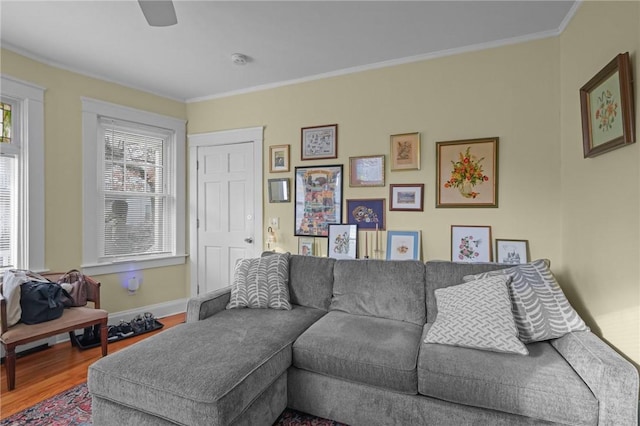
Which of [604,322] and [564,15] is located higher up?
[564,15]

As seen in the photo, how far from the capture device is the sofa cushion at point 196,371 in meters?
1.36

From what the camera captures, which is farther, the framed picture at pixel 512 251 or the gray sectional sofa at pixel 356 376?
the framed picture at pixel 512 251

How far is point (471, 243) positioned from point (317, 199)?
1.49m

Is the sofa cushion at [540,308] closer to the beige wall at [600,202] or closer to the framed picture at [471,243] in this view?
the beige wall at [600,202]

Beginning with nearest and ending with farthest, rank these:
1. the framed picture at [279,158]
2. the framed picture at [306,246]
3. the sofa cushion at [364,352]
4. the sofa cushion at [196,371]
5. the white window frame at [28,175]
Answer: the sofa cushion at [196,371]
the sofa cushion at [364,352]
the white window frame at [28,175]
the framed picture at [306,246]
the framed picture at [279,158]

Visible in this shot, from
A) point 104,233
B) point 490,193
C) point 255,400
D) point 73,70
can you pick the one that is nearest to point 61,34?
point 73,70

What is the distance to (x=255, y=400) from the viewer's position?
1596mm

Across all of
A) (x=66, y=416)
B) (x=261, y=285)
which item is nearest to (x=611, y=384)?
(x=261, y=285)

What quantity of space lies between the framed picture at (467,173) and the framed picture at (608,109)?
0.67 m

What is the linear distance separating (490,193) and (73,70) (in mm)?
3982

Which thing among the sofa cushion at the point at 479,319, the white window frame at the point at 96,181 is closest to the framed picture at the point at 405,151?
the sofa cushion at the point at 479,319

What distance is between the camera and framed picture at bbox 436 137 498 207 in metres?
2.62

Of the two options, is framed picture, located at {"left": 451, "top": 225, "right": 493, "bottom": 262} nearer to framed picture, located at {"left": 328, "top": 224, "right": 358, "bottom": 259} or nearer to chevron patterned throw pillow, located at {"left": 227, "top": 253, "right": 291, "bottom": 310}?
framed picture, located at {"left": 328, "top": 224, "right": 358, "bottom": 259}

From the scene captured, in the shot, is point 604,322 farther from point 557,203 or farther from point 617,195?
point 557,203
